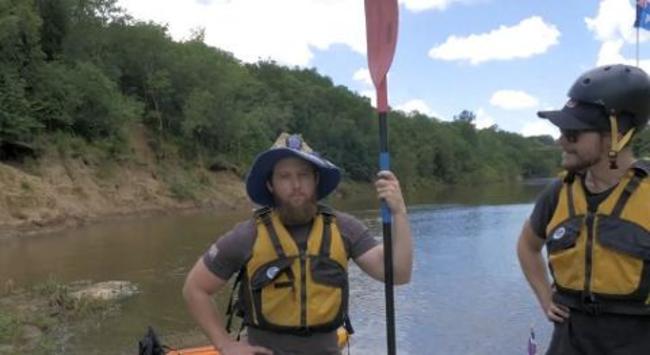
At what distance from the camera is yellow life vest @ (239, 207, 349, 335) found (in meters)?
2.58

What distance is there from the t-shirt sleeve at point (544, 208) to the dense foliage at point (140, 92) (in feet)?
28.1

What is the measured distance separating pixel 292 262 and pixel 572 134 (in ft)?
3.40

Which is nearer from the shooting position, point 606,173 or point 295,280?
point 606,173

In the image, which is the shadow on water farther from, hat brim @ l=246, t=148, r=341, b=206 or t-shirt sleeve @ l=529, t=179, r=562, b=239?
t-shirt sleeve @ l=529, t=179, r=562, b=239

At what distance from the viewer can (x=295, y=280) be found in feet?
8.46

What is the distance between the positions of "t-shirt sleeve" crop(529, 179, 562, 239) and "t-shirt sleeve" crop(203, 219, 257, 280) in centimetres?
100

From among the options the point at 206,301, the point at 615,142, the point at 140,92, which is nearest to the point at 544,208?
the point at 615,142

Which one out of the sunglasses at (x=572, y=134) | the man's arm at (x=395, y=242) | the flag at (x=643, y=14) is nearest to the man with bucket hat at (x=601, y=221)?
the sunglasses at (x=572, y=134)

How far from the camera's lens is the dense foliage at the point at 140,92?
95.6 feet

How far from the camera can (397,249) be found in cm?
264

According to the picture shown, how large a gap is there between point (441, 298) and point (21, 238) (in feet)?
42.5

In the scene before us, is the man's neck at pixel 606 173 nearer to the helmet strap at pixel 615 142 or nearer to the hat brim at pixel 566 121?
the helmet strap at pixel 615 142

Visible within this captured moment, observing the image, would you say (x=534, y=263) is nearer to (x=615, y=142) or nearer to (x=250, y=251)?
(x=615, y=142)

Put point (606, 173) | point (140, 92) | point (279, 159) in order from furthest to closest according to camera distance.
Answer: point (140, 92) → point (279, 159) → point (606, 173)
